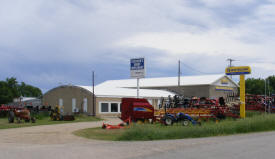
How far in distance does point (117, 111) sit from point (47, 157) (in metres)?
31.6

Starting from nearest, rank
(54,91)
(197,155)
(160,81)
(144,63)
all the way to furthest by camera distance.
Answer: (197,155), (144,63), (54,91), (160,81)

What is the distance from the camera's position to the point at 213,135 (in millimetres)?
17031

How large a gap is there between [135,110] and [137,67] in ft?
10.0

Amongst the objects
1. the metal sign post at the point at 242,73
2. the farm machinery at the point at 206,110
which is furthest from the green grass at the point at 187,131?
the metal sign post at the point at 242,73

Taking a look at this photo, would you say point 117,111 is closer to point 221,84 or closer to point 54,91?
point 54,91

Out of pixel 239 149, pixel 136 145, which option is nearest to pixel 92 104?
pixel 136 145

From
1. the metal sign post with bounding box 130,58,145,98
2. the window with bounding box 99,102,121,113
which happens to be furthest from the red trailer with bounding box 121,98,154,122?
the window with bounding box 99,102,121,113

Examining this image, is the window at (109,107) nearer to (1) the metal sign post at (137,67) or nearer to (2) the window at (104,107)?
(2) the window at (104,107)

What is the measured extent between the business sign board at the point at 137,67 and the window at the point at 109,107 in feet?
53.0

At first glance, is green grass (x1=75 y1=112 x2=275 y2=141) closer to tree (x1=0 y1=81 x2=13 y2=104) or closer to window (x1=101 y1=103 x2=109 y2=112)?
window (x1=101 y1=103 x2=109 y2=112)

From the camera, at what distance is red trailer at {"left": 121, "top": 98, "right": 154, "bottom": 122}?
24734 millimetres

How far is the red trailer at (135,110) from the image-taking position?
81.1ft

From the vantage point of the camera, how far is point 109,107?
136ft

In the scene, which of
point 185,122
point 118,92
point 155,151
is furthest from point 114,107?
point 155,151
